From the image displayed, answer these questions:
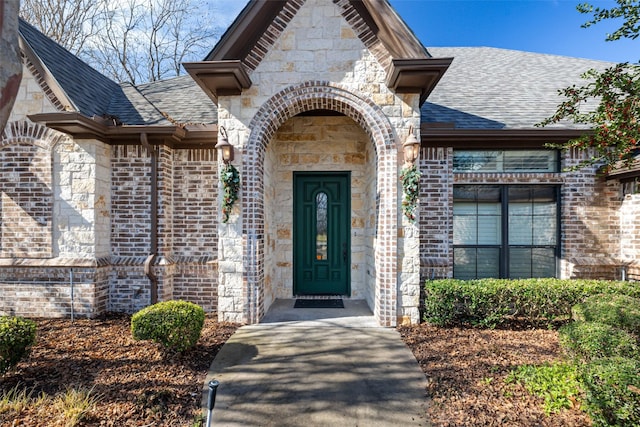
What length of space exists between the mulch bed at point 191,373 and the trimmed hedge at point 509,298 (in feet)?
0.80

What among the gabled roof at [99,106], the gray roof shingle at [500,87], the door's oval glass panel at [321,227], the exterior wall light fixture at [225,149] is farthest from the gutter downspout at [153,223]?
the gray roof shingle at [500,87]

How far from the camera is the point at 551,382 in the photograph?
3262 mm

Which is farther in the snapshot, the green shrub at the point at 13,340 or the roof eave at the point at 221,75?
the roof eave at the point at 221,75

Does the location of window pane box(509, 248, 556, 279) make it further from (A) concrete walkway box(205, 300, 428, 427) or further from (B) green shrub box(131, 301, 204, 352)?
(B) green shrub box(131, 301, 204, 352)

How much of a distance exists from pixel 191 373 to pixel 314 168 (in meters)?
4.30

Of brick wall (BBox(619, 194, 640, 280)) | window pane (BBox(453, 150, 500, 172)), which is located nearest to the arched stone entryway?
window pane (BBox(453, 150, 500, 172))

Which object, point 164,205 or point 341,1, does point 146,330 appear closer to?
point 164,205

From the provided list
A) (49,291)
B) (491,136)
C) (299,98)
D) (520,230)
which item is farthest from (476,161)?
(49,291)

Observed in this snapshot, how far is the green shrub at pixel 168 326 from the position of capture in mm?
3781

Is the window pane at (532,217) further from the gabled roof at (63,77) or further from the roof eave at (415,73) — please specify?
the gabled roof at (63,77)

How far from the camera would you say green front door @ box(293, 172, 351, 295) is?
6.74 metres

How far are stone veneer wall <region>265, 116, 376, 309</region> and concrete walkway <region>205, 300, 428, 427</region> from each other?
1.61 meters

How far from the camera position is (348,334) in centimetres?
476

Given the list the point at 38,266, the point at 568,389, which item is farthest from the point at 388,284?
the point at 38,266
